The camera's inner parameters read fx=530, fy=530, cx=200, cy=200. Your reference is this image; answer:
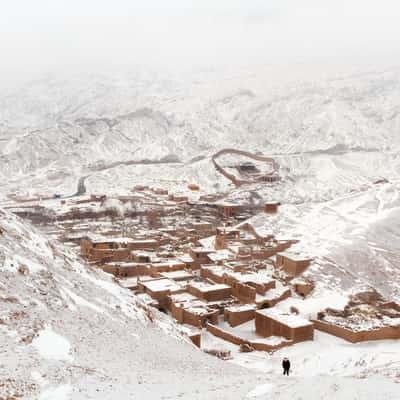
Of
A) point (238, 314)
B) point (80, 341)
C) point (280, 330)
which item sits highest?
point (80, 341)

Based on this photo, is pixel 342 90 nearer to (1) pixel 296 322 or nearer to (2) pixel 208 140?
(2) pixel 208 140

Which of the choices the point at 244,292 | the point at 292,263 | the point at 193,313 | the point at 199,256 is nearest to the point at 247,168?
the point at 199,256

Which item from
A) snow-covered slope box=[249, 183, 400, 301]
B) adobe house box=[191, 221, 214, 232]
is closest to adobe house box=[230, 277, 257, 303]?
snow-covered slope box=[249, 183, 400, 301]

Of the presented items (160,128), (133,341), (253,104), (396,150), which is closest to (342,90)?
(253,104)

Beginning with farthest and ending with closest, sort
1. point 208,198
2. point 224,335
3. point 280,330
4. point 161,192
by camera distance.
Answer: point 161,192 < point 208,198 < point 224,335 < point 280,330

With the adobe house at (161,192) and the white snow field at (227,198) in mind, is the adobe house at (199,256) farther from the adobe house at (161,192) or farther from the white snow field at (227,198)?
the adobe house at (161,192)

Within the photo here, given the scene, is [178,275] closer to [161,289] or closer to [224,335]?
[161,289]

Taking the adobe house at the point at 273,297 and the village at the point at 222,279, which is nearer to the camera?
the village at the point at 222,279

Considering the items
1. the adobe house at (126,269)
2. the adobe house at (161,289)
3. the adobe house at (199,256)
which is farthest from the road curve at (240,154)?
the adobe house at (161,289)
